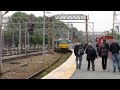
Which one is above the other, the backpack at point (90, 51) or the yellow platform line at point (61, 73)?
the backpack at point (90, 51)

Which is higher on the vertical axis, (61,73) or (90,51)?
(90,51)

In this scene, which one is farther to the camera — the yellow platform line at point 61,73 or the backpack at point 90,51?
the backpack at point 90,51

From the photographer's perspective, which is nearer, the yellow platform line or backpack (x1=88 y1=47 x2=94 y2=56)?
the yellow platform line

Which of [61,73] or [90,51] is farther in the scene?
[90,51]

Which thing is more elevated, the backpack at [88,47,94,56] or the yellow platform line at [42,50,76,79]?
the backpack at [88,47,94,56]
